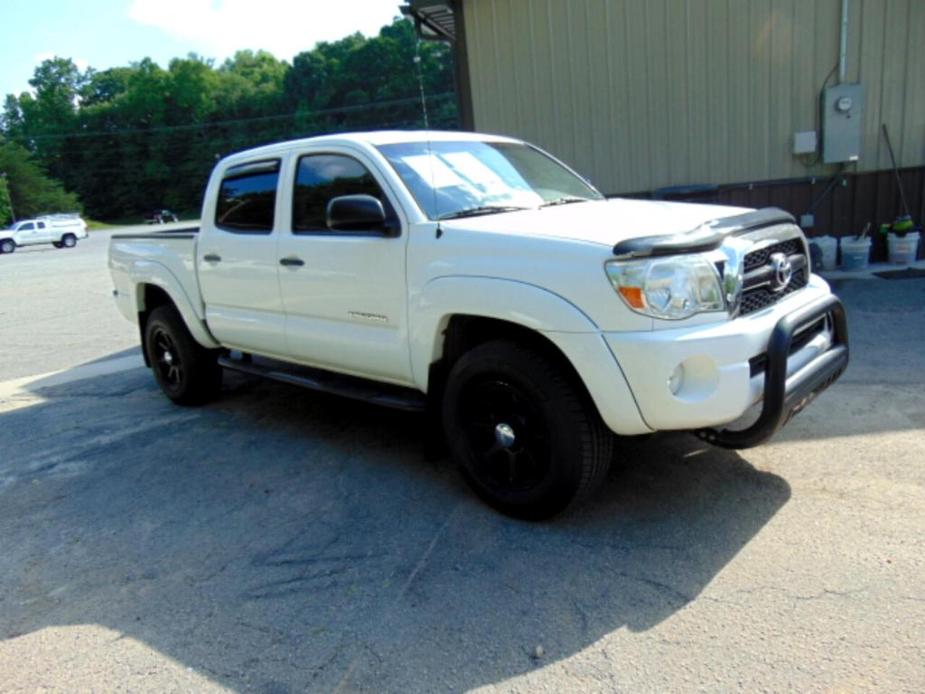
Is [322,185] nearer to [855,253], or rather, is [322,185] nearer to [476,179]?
[476,179]

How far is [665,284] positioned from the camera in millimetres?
2961

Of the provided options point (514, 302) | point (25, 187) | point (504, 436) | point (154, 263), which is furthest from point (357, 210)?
point (25, 187)

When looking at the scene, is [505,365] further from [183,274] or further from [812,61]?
[812,61]

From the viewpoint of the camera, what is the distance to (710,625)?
2.63m

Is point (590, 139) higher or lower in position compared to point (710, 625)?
higher

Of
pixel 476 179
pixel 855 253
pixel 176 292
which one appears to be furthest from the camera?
pixel 855 253

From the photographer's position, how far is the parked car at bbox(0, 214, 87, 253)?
38.4 m

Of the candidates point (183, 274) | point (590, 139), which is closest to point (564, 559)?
point (183, 274)

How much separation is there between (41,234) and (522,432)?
44385mm

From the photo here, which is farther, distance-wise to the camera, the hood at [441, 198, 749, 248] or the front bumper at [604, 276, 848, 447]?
the hood at [441, 198, 749, 248]

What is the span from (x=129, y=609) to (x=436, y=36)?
11.5m

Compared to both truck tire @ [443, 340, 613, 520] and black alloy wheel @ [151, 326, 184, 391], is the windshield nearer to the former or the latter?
truck tire @ [443, 340, 613, 520]

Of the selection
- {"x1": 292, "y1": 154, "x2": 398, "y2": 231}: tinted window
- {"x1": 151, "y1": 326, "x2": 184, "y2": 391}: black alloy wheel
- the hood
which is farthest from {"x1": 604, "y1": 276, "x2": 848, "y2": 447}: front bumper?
{"x1": 151, "y1": 326, "x2": 184, "y2": 391}: black alloy wheel

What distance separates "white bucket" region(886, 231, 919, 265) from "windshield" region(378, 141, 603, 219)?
6.69 meters
